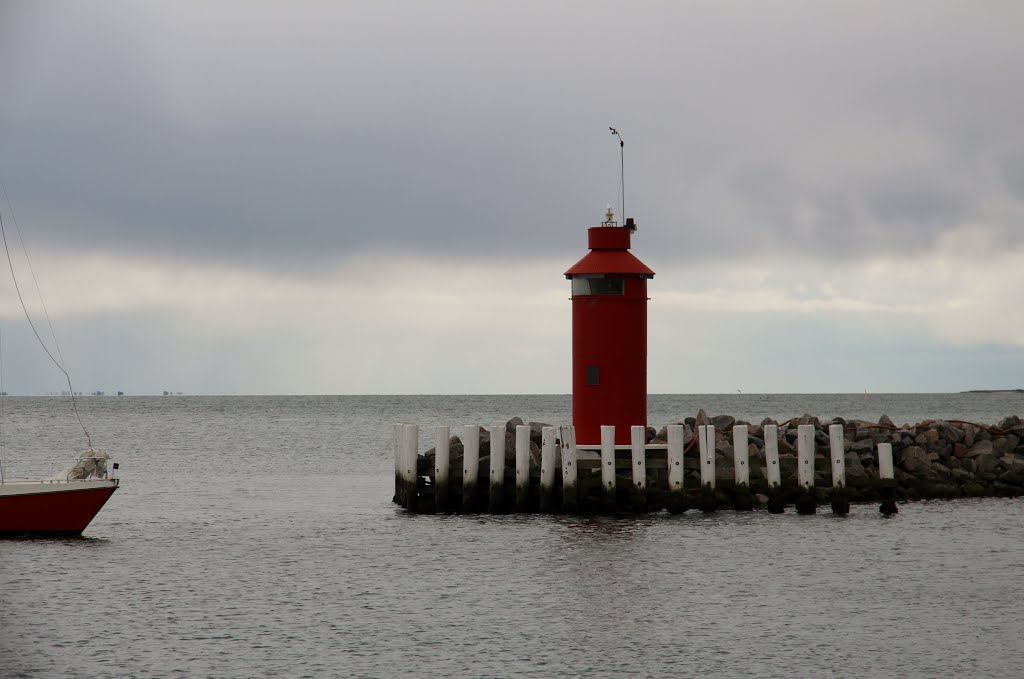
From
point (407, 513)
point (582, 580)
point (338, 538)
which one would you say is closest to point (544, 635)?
point (582, 580)

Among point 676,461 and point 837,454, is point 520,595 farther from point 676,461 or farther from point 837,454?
point 837,454

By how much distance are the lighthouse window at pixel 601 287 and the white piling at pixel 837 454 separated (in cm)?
514

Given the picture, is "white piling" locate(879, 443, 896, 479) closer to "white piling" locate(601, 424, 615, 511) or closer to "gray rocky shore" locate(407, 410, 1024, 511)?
"gray rocky shore" locate(407, 410, 1024, 511)

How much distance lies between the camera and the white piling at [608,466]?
24.4 meters

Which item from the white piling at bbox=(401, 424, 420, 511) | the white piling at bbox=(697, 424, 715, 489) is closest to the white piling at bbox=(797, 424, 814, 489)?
the white piling at bbox=(697, 424, 715, 489)

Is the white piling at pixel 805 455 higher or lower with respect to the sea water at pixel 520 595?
higher

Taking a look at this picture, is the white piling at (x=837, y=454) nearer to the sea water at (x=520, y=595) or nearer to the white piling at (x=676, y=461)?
the sea water at (x=520, y=595)

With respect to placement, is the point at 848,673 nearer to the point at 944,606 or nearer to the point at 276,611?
the point at 944,606

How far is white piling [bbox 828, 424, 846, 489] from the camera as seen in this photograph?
83.8 feet

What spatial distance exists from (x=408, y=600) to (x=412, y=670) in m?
4.03

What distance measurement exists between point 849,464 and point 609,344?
673 centimetres

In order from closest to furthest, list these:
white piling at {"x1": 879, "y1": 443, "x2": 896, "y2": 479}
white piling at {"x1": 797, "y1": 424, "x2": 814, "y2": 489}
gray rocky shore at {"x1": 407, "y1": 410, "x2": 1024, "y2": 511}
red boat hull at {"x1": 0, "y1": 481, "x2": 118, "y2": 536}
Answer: red boat hull at {"x1": 0, "y1": 481, "x2": 118, "y2": 536}
white piling at {"x1": 797, "y1": 424, "x2": 814, "y2": 489}
gray rocky shore at {"x1": 407, "y1": 410, "x2": 1024, "y2": 511}
white piling at {"x1": 879, "y1": 443, "x2": 896, "y2": 479}

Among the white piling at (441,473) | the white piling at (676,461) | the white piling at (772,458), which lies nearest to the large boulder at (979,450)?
the white piling at (772,458)

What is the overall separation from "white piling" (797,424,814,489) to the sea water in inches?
31.8
